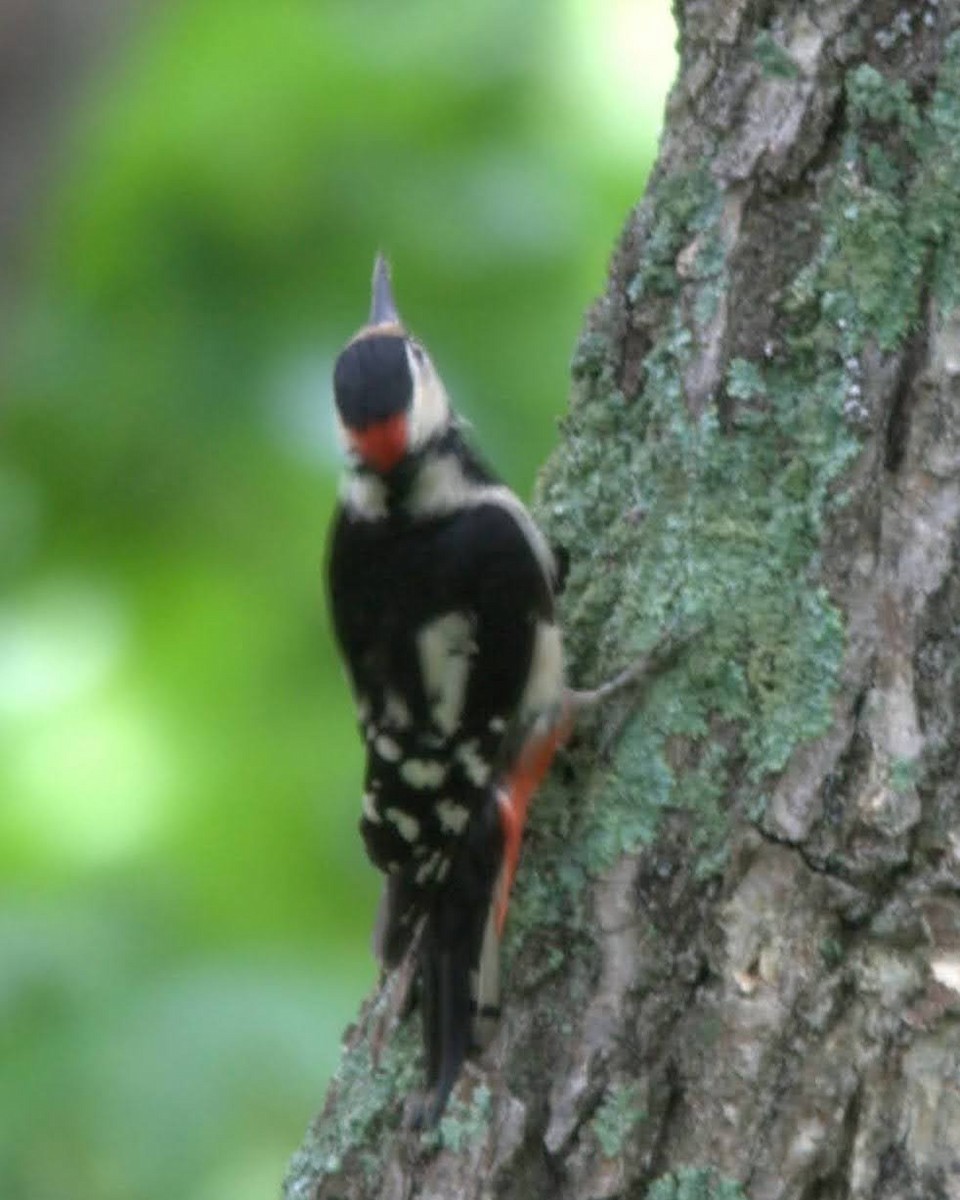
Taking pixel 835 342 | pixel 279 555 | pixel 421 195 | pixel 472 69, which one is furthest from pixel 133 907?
pixel 835 342

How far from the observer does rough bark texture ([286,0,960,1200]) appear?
281cm

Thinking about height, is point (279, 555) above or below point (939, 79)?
below

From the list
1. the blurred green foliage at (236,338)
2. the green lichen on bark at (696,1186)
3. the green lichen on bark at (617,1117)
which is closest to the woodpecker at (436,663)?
the green lichen on bark at (617,1117)

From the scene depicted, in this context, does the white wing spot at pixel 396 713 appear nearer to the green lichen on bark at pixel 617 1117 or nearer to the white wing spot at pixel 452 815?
the white wing spot at pixel 452 815

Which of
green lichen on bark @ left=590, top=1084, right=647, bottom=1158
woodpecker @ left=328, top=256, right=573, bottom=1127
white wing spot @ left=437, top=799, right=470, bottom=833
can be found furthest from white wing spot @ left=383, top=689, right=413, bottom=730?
green lichen on bark @ left=590, top=1084, right=647, bottom=1158

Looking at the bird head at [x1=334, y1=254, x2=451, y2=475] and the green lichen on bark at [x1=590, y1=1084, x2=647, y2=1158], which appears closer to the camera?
the green lichen on bark at [x1=590, y1=1084, x2=647, y2=1158]

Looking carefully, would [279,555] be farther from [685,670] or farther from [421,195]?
[685,670]

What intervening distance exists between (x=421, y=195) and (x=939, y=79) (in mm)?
3372

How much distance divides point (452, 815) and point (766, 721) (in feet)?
1.95

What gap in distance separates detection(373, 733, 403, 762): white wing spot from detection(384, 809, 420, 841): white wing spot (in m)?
0.09

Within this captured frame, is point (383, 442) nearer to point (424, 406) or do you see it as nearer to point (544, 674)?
point (424, 406)

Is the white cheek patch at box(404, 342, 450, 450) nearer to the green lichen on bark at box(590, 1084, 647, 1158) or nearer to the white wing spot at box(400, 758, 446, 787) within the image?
the white wing spot at box(400, 758, 446, 787)

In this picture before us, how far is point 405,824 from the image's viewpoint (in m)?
3.36

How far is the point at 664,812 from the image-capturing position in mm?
3012
